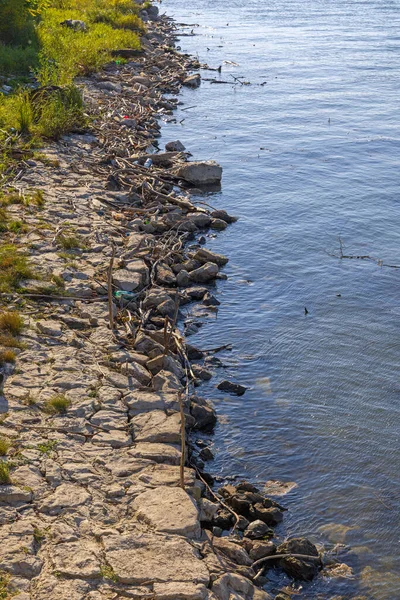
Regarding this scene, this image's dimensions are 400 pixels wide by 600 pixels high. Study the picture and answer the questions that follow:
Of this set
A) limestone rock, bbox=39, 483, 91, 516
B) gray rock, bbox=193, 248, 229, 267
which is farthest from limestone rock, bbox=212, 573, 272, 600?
gray rock, bbox=193, 248, 229, 267

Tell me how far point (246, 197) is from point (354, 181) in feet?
9.86

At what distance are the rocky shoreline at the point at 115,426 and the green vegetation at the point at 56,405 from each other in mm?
15

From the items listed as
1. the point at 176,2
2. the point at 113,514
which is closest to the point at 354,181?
the point at 113,514

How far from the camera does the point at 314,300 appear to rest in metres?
12.6

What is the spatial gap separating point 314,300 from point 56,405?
6161 mm

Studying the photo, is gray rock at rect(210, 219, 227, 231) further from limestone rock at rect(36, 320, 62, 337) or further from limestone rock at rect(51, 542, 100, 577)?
limestone rock at rect(51, 542, 100, 577)

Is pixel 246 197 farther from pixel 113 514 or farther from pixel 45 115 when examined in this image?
pixel 113 514

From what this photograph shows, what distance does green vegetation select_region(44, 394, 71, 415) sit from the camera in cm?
764

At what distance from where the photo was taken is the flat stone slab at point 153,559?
5.71 m

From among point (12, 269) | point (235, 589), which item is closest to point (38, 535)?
point (235, 589)

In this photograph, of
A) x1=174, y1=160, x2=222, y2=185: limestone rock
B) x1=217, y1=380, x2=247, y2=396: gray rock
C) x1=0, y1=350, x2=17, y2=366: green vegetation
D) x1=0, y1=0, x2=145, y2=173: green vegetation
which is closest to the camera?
x1=0, y1=350, x2=17, y2=366: green vegetation

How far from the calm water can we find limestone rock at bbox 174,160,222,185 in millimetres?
512

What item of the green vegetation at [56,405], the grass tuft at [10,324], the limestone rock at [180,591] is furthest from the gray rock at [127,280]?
the limestone rock at [180,591]

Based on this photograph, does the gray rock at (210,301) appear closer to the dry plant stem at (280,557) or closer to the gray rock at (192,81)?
the dry plant stem at (280,557)
